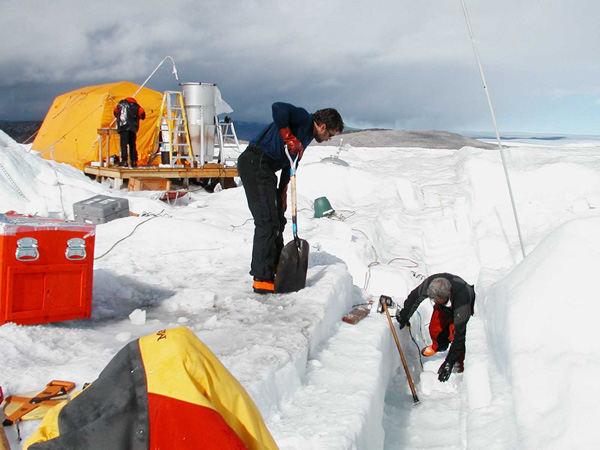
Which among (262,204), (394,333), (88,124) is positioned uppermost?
(88,124)

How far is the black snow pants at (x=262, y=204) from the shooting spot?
412 centimetres

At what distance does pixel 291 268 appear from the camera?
424 cm

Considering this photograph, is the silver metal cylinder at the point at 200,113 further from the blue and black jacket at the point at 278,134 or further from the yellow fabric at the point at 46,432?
the yellow fabric at the point at 46,432

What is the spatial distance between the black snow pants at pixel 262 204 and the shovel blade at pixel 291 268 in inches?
3.3

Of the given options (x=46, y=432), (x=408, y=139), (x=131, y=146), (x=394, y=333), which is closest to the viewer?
(x=46, y=432)

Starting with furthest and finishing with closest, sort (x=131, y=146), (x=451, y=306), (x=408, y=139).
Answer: (x=408, y=139) < (x=131, y=146) < (x=451, y=306)

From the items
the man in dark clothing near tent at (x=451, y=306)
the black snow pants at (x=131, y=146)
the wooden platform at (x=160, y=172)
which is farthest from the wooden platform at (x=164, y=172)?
the man in dark clothing near tent at (x=451, y=306)

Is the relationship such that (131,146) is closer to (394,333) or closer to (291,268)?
(291,268)

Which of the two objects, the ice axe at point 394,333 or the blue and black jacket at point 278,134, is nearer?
the blue and black jacket at point 278,134

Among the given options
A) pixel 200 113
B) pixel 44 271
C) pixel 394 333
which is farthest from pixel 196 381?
pixel 200 113

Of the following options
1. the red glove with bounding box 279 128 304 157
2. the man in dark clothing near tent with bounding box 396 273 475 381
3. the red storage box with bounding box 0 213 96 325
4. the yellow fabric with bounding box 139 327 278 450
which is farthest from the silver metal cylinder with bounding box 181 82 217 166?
the yellow fabric with bounding box 139 327 278 450

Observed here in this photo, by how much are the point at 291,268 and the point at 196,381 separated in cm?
298

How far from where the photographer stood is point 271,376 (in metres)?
2.89

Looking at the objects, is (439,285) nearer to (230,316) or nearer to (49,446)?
(230,316)
